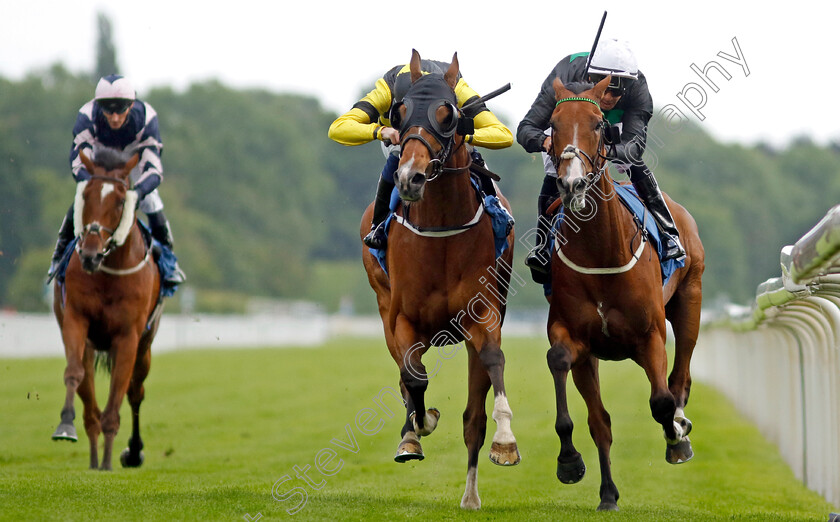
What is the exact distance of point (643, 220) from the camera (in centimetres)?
661

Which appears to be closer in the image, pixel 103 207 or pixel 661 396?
pixel 661 396

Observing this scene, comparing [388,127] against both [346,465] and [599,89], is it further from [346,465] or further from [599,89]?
[346,465]

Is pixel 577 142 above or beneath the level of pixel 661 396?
above

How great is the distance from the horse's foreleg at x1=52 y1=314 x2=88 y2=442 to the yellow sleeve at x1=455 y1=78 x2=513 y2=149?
345 centimetres

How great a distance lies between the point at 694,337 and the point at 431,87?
2.76 m

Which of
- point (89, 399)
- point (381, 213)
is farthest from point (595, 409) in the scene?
point (89, 399)

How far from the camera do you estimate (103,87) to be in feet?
28.8

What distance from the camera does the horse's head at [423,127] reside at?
5.73 metres

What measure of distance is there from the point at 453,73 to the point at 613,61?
1.08m

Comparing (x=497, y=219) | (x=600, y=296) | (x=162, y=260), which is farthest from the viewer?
(x=162, y=260)

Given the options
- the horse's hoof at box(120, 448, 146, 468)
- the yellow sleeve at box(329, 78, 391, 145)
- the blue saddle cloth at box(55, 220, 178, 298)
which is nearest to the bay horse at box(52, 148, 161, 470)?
the blue saddle cloth at box(55, 220, 178, 298)

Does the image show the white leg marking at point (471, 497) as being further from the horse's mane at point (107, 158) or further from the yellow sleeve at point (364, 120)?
the horse's mane at point (107, 158)

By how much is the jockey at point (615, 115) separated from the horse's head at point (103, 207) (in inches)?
129

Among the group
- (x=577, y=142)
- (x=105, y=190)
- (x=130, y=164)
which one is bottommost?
(x=105, y=190)
